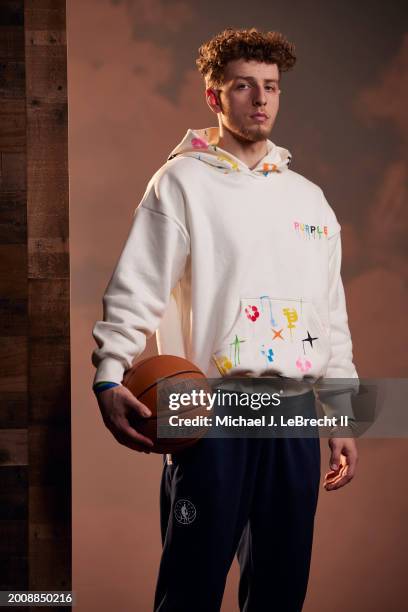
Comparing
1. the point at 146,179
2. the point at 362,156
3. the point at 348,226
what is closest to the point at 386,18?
the point at 362,156

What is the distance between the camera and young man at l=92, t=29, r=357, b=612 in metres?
1.99

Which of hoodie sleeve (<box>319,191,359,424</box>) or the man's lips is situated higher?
the man's lips

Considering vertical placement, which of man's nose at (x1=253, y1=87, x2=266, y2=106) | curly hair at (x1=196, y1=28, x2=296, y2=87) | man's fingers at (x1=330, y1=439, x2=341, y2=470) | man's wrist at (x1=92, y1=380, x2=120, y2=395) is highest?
curly hair at (x1=196, y1=28, x2=296, y2=87)

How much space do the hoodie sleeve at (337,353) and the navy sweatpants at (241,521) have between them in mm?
142

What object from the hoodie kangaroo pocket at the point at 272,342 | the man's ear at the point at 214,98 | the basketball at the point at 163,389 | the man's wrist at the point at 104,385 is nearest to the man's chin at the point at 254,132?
the man's ear at the point at 214,98

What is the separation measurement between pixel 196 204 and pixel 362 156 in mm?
1463

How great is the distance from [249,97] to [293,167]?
1187 mm

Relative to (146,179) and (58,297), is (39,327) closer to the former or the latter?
(58,297)

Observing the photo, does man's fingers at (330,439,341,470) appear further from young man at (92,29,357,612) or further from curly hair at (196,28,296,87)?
curly hair at (196,28,296,87)

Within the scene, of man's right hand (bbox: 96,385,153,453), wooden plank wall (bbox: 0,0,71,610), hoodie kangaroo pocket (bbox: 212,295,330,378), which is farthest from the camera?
wooden plank wall (bbox: 0,0,71,610)

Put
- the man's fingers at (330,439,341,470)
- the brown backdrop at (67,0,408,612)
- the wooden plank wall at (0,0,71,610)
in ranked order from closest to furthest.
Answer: the man's fingers at (330,439,341,470) → the wooden plank wall at (0,0,71,610) → the brown backdrop at (67,0,408,612)

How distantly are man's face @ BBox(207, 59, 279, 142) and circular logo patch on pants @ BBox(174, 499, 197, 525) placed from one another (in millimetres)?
908

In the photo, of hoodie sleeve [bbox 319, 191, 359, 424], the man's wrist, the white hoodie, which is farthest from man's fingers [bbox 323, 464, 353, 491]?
the man's wrist

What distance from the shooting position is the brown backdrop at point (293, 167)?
322 centimetres
